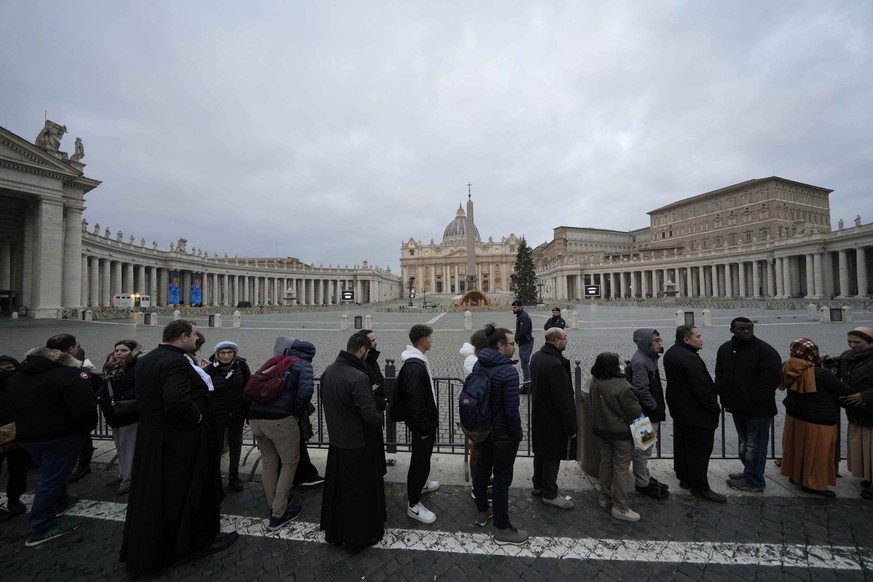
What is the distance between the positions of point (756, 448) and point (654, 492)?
119 centimetres

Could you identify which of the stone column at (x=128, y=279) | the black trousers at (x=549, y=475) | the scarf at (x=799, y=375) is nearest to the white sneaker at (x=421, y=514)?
the black trousers at (x=549, y=475)

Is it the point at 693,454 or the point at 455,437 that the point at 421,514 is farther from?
the point at 693,454

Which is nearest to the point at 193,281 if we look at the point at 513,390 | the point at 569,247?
the point at 513,390

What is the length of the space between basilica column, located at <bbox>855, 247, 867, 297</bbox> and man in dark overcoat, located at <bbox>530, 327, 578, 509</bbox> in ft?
177

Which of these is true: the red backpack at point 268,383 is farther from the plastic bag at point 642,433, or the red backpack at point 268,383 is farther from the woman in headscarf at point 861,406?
the woman in headscarf at point 861,406

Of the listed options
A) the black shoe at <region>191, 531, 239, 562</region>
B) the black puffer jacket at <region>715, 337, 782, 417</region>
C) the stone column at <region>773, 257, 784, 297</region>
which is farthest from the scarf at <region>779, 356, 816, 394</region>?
the stone column at <region>773, 257, 784, 297</region>

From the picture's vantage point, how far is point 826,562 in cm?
298

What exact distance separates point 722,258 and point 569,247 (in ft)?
114

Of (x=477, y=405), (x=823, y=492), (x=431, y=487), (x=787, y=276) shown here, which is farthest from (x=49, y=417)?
(x=787, y=276)

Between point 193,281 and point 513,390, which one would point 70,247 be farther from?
point 513,390

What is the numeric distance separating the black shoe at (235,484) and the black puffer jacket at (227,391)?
2.13ft

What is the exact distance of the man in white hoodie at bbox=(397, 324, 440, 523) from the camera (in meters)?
3.48

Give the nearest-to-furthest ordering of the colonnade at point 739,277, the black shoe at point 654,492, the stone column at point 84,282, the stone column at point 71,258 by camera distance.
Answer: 1. the black shoe at point 654,492
2. the stone column at point 71,258
3. the stone column at point 84,282
4. the colonnade at point 739,277

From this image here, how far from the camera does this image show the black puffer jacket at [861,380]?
3.77 metres
